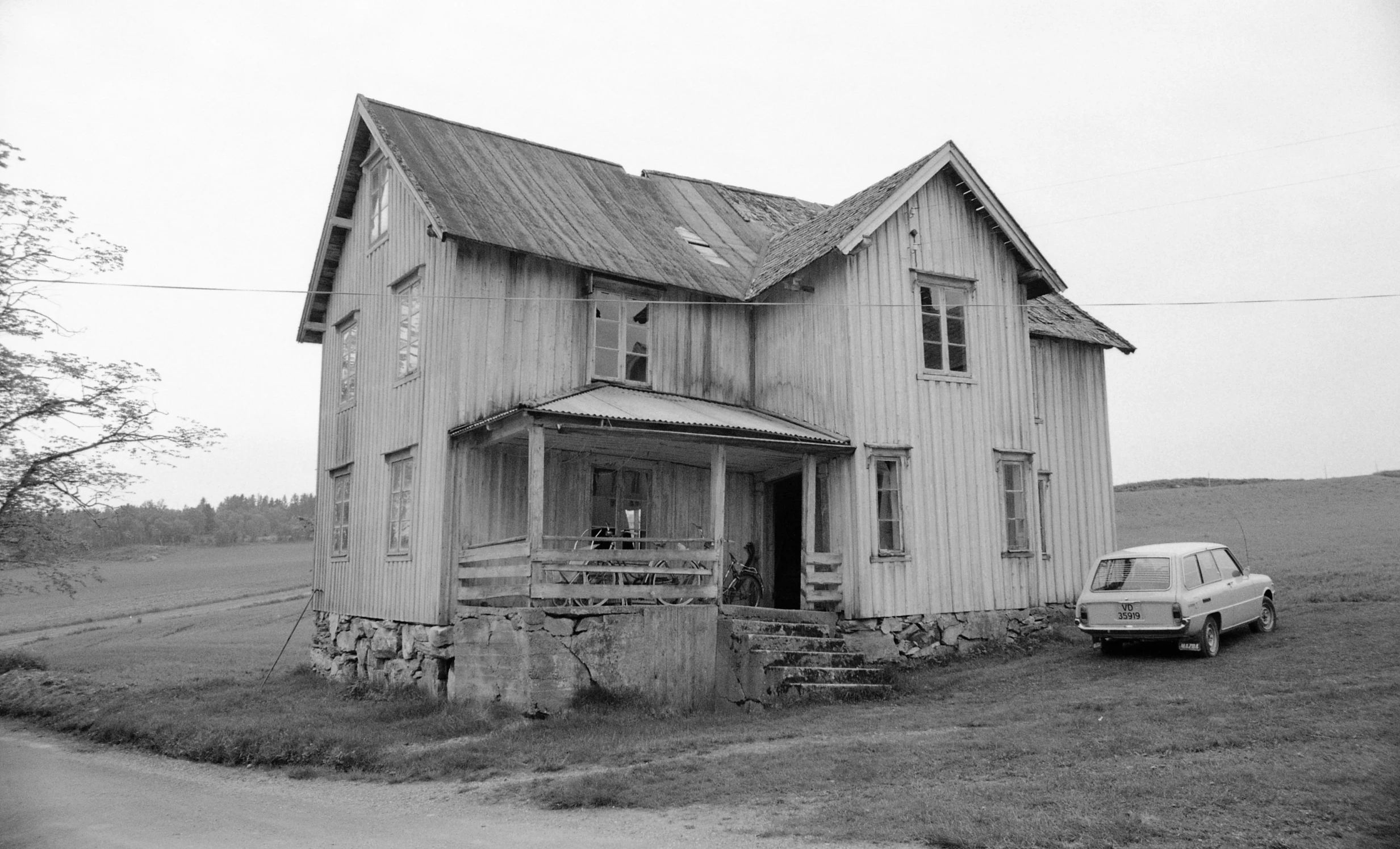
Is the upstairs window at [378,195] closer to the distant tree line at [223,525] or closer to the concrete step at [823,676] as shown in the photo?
the concrete step at [823,676]

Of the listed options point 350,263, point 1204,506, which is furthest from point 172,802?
point 1204,506

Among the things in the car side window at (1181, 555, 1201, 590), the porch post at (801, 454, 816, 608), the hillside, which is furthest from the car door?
the porch post at (801, 454, 816, 608)

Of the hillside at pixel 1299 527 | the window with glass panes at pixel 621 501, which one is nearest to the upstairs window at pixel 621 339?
the window with glass panes at pixel 621 501

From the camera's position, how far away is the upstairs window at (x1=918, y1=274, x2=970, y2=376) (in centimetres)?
1930

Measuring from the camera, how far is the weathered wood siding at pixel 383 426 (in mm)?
17297

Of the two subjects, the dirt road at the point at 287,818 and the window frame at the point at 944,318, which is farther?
the window frame at the point at 944,318

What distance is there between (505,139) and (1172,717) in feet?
55.0

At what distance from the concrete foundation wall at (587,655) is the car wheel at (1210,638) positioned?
7.26 metres

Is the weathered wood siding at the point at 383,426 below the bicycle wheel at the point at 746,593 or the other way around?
→ the other way around

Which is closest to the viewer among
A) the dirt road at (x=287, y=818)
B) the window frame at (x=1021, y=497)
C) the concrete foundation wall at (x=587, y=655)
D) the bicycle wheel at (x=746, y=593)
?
the dirt road at (x=287, y=818)

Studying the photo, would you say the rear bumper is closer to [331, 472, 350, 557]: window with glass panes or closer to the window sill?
the window sill

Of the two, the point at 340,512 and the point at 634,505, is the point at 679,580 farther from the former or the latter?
the point at 340,512

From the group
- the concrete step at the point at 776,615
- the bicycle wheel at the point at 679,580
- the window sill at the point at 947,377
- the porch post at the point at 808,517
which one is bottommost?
the concrete step at the point at 776,615

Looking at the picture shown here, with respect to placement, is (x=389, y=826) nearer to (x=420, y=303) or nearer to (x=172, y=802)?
(x=172, y=802)
